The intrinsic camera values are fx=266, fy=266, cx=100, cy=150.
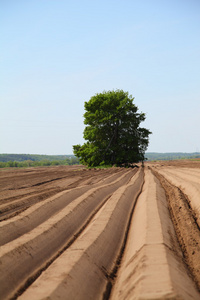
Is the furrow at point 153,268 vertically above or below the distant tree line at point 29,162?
below

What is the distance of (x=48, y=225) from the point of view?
466 cm

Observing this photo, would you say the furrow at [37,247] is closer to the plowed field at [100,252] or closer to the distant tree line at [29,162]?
the plowed field at [100,252]

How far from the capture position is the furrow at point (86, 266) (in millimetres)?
2617

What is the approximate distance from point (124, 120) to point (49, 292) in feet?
78.1

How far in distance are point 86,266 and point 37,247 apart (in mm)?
934

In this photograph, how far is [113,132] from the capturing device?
85.3ft

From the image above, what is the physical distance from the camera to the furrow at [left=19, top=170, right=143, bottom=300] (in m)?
2.62

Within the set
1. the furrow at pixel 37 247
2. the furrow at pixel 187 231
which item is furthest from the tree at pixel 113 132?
the furrow at pixel 37 247

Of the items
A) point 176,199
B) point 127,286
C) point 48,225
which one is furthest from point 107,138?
point 127,286

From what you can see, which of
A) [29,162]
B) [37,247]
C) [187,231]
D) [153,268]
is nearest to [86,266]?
[153,268]

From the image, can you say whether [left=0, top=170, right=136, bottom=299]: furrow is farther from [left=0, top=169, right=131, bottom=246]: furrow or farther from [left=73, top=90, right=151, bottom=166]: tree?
[left=73, top=90, right=151, bottom=166]: tree

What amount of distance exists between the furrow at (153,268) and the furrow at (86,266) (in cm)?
17

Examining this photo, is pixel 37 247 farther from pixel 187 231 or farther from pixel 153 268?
pixel 187 231

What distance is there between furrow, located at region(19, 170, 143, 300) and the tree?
20379 millimetres
